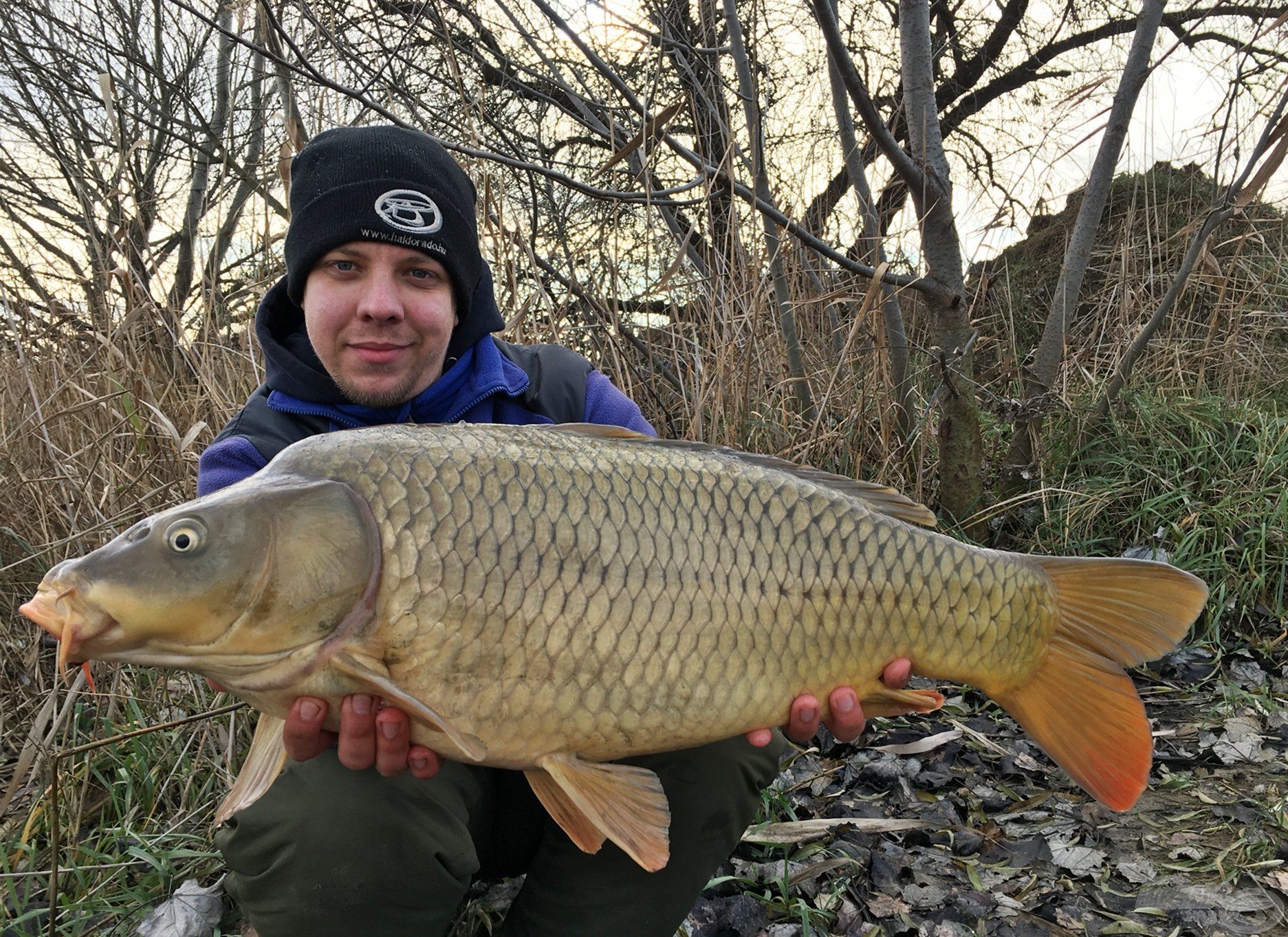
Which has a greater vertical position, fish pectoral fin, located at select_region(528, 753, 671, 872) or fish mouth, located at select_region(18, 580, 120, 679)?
fish mouth, located at select_region(18, 580, 120, 679)

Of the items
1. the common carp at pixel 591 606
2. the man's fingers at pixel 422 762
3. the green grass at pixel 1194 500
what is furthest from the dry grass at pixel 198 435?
the common carp at pixel 591 606

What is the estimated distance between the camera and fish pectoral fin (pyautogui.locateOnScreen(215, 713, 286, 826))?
3.36 ft

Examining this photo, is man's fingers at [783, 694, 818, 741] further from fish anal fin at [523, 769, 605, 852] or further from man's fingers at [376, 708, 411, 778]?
man's fingers at [376, 708, 411, 778]

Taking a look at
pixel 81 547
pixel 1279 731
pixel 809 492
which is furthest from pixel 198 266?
pixel 1279 731

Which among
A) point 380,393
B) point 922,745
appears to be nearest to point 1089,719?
point 922,745

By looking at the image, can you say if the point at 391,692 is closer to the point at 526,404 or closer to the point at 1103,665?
the point at 526,404

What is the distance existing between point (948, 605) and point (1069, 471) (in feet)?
6.35

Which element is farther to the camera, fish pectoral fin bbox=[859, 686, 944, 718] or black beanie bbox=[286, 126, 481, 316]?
black beanie bbox=[286, 126, 481, 316]

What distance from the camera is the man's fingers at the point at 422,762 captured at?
1048mm

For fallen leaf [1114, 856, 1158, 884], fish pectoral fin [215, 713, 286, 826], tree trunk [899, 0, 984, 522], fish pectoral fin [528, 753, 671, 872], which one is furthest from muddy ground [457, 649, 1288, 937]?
tree trunk [899, 0, 984, 522]

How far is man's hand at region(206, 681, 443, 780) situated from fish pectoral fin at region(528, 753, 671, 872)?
0.15m

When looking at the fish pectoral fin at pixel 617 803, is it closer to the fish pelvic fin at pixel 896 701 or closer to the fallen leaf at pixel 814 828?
the fish pelvic fin at pixel 896 701

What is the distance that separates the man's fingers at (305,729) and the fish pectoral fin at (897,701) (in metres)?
0.70

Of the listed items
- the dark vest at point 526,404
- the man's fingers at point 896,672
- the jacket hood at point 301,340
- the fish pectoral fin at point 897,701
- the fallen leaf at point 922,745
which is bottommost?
the fallen leaf at point 922,745
